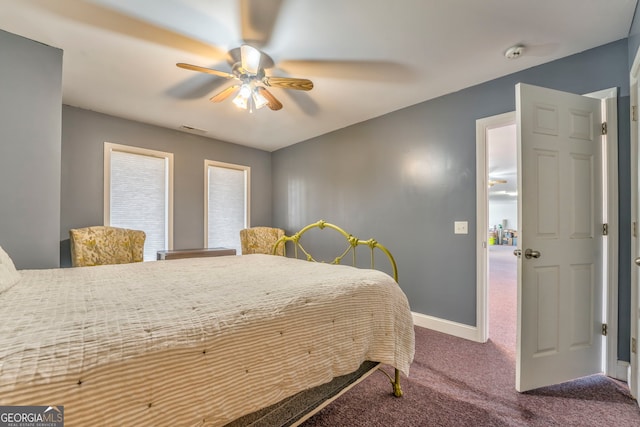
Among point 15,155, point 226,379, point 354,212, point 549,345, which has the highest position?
point 15,155

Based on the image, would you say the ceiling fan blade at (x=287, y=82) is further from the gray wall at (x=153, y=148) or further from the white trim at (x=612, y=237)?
the gray wall at (x=153, y=148)

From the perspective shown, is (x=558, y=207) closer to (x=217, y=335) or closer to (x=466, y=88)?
(x=466, y=88)

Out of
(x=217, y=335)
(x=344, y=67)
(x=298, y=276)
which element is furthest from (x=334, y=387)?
(x=344, y=67)

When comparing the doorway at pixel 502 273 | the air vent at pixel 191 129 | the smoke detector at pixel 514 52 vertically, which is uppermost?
the smoke detector at pixel 514 52

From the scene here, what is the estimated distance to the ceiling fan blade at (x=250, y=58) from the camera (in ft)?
6.27

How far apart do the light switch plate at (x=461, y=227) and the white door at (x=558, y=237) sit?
837 millimetres

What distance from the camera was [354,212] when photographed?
12.1 ft

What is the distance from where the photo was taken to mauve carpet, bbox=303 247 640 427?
151 centimetres

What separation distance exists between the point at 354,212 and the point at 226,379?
3.00 metres

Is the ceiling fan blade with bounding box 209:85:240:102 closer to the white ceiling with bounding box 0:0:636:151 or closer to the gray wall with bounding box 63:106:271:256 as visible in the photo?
the white ceiling with bounding box 0:0:636:151

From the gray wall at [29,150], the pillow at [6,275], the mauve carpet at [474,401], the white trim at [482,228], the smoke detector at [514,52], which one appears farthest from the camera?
the white trim at [482,228]

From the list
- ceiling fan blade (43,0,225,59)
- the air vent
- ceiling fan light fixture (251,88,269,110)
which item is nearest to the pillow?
ceiling fan blade (43,0,225,59)

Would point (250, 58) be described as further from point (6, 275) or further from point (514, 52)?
point (514, 52)

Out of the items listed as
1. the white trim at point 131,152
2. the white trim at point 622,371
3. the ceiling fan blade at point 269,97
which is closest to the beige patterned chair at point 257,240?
the white trim at point 131,152
